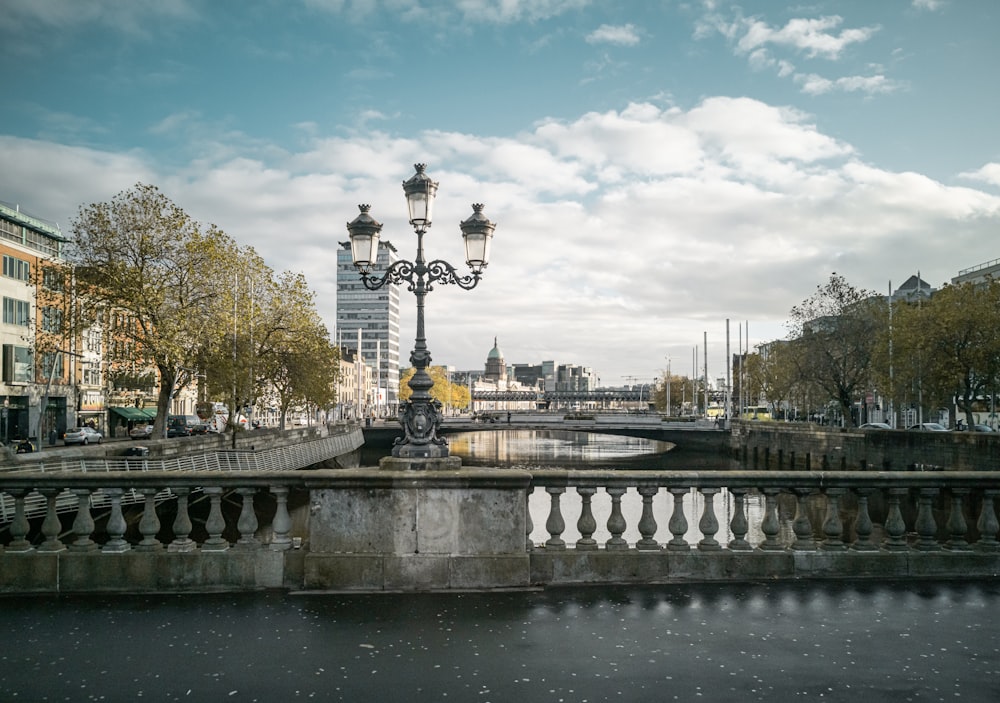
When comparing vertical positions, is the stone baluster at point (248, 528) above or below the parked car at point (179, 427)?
above

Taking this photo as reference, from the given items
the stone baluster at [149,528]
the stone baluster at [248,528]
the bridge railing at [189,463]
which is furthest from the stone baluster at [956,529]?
the bridge railing at [189,463]

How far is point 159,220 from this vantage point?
4009 cm

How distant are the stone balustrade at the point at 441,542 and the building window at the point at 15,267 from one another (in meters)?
59.3

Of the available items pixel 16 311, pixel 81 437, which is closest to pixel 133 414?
pixel 16 311

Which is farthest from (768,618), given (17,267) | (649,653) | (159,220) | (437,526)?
(17,267)

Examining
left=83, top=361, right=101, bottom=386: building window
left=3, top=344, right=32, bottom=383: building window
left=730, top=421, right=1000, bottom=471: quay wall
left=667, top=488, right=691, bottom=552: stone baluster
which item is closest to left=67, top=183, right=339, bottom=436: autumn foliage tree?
left=3, top=344, right=32, bottom=383: building window

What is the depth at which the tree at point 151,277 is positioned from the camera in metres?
39.3

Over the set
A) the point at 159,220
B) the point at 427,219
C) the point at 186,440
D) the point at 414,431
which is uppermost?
the point at 159,220

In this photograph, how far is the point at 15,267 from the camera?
2354 inches

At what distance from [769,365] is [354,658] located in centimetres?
9460

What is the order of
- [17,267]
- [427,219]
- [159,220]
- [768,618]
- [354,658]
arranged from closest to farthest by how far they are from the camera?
[354,658] < [768,618] < [427,219] < [159,220] < [17,267]

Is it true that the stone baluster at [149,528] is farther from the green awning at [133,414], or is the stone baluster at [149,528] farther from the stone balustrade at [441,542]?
the green awning at [133,414]

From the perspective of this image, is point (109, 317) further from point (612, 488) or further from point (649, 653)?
point (649, 653)

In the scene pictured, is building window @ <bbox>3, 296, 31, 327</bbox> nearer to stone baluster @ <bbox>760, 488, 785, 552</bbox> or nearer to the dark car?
the dark car
